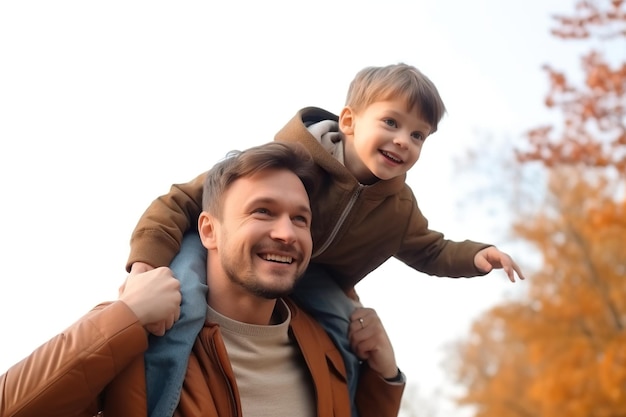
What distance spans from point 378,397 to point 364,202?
2.20 ft

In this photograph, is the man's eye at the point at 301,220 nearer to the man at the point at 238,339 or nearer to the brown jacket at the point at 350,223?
the man at the point at 238,339

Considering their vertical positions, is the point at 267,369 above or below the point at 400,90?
below

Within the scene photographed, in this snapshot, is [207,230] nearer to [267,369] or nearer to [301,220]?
[301,220]

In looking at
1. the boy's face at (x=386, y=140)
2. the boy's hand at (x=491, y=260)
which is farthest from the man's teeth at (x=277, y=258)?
the boy's hand at (x=491, y=260)

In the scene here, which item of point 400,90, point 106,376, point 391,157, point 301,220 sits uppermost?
point 400,90

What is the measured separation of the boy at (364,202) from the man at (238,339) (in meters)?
0.10

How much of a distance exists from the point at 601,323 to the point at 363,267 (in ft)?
38.5

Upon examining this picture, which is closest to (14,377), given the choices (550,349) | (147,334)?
(147,334)

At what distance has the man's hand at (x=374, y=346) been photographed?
2.90 meters

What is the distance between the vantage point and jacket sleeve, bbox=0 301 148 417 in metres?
2.14

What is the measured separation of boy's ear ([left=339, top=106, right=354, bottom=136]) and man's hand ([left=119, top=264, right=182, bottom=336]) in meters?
0.92

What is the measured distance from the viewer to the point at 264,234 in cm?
254

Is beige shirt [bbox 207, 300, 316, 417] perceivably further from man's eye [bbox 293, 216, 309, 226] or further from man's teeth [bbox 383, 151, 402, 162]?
man's teeth [bbox 383, 151, 402, 162]

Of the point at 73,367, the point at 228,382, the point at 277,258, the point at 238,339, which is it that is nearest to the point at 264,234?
the point at 277,258
